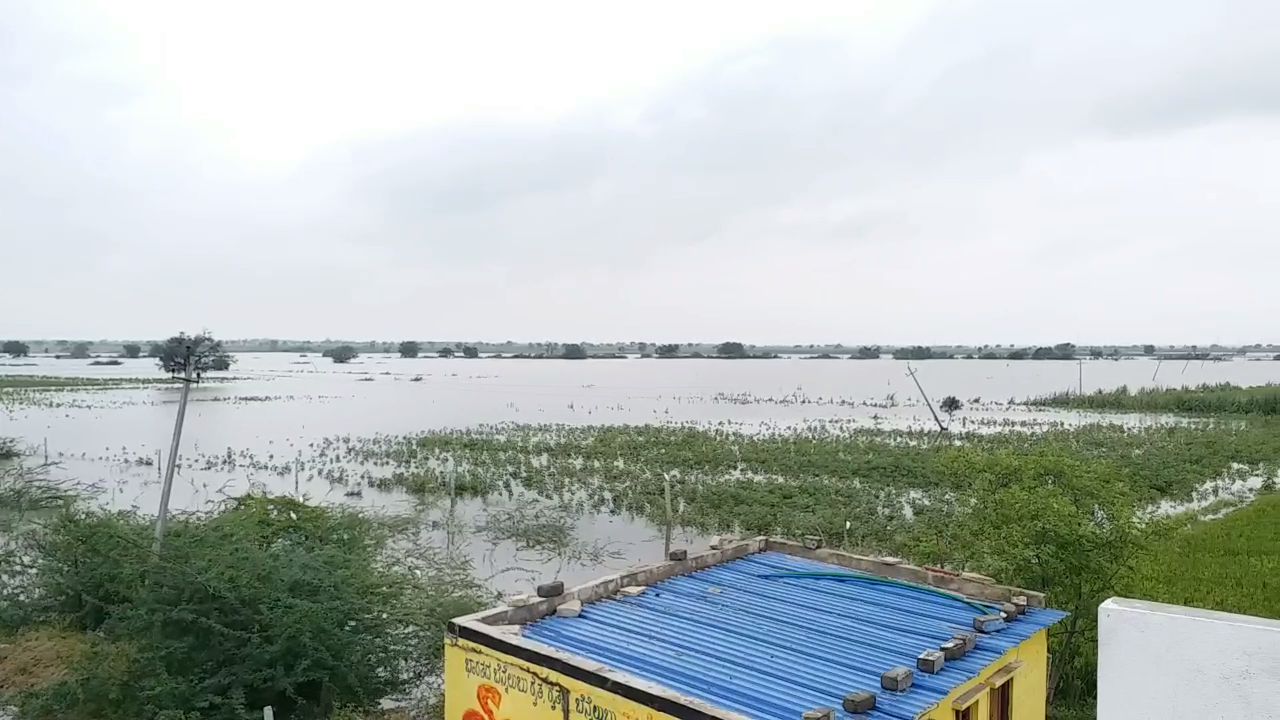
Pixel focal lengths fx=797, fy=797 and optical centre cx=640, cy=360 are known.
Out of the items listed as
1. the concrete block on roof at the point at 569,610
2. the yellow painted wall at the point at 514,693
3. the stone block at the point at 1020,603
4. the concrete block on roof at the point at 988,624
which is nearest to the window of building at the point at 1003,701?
the concrete block on roof at the point at 988,624

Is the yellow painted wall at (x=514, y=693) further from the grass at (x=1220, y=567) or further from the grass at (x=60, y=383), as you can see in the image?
the grass at (x=60, y=383)

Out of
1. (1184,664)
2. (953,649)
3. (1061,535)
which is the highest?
(1184,664)

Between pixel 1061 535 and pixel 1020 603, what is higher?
pixel 1061 535

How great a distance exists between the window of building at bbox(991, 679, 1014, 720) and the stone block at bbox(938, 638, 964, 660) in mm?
299

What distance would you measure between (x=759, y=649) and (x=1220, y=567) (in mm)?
10068

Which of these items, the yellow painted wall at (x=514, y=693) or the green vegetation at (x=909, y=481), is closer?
the yellow painted wall at (x=514, y=693)

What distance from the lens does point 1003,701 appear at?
485 cm

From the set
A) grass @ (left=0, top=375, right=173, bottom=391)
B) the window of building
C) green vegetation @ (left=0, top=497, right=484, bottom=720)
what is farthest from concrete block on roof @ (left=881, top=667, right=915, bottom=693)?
grass @ (left=0, top=375, right=173, bottom=391)

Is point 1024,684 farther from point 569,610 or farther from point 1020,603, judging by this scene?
point 569,610

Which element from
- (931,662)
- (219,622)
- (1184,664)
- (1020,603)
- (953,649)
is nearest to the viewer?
(1184,664)

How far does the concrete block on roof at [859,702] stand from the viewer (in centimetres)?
387

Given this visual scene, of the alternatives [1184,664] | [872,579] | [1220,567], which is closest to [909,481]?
[1220,567]

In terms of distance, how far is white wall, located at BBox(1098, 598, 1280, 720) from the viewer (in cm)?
266

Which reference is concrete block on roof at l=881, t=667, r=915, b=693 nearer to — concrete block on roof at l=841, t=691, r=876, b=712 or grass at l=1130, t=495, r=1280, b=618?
concrete block on roof at l=841, t=691, r=876, b=712
